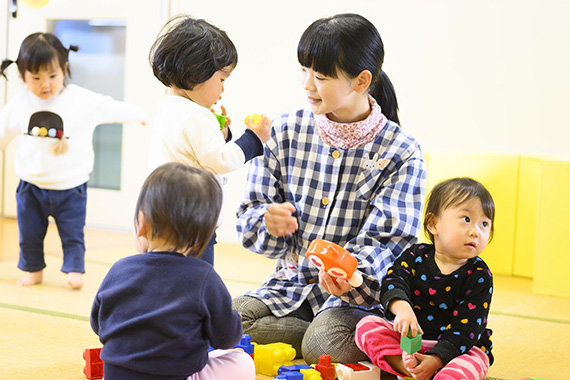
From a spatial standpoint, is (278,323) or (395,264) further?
(278,323)

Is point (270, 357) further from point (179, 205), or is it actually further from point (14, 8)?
point (14, 8)

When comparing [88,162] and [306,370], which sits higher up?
[88,162]

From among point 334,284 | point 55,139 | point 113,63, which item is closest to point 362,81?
point 334,284

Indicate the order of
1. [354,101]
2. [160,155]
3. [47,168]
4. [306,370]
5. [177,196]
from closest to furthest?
[177,196] → [306,370] → [160,155] → [354,101] → [47,168]

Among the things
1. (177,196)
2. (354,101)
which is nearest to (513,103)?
(354,101)

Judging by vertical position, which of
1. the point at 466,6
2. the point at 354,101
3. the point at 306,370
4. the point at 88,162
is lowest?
the point at 306,370

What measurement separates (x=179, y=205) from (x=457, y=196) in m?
0.64

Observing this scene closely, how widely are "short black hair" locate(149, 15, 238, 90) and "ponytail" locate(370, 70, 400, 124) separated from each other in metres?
0.41

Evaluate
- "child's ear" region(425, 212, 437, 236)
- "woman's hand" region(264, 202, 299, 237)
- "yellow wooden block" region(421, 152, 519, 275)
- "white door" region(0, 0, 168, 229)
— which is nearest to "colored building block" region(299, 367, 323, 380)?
"woman's hand" region(264, 202, 299, 237)

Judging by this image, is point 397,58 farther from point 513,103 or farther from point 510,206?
point 510,206

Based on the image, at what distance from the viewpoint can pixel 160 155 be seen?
152cm

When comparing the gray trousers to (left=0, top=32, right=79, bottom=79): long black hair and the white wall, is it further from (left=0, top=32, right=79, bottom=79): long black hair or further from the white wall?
the white wall

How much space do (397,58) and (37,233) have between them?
5.19 ft

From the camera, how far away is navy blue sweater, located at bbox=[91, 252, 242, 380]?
106 cm
